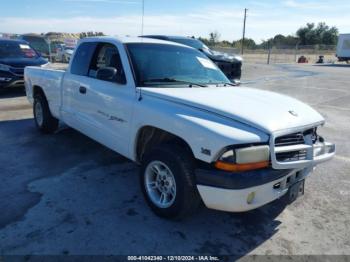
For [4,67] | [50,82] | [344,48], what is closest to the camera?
[50,82]

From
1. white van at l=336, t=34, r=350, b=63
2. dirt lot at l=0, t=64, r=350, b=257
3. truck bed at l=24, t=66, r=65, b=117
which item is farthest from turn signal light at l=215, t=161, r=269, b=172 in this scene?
white van at l=336, t=34, r=350, b=63

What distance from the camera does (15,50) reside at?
11.5 meters

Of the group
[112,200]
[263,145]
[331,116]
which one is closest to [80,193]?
[112,200]

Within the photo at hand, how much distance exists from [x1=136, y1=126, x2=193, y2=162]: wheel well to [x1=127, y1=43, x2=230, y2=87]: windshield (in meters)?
0.55

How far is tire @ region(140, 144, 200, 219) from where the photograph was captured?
3059 millimetres

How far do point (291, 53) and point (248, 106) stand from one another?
161 ft

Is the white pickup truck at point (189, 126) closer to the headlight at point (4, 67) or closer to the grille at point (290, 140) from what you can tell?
the grille at point (290, 140)

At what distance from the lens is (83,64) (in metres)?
4.87

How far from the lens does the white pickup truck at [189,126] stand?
2818 mm

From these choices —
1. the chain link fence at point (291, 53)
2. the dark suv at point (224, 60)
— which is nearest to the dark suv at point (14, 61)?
the dark suv at point (224, 60)

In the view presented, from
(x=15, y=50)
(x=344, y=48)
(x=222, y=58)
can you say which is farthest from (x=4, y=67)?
(x=344, y=48)

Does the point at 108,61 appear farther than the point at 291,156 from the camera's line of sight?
Yes

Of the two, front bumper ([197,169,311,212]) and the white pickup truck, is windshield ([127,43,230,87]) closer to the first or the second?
the white pickup truck

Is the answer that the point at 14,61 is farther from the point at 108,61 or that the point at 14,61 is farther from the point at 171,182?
the point at 171,182
